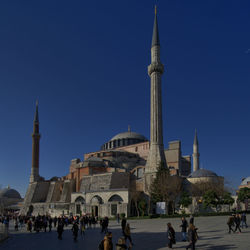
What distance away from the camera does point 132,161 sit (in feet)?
176

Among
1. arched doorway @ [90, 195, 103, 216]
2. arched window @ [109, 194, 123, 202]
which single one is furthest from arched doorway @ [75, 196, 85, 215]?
arched window @ [109, 194, 123, 202]

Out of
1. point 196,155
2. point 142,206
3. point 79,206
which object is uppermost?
point 196,155

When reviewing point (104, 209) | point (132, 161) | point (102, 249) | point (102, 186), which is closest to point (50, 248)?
point (102, 249)

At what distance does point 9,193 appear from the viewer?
77.4 meters

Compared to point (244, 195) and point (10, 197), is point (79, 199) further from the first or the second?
point (10, 197)

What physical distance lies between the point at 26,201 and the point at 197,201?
26.4 metres

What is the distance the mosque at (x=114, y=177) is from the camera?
38.9 m

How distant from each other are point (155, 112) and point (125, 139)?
68.7ft

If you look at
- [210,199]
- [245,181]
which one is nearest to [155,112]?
[210,199]

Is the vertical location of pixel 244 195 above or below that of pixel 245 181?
below

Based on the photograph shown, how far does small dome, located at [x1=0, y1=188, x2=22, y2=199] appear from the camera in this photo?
76.8m

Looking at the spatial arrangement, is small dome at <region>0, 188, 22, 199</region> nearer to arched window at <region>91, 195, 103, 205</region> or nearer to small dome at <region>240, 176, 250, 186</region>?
arched window at <region>91, 195, 103, 205</region>

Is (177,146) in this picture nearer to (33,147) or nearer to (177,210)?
(177,210)

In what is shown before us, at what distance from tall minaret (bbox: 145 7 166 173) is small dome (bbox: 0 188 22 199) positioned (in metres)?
49.1
